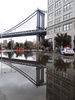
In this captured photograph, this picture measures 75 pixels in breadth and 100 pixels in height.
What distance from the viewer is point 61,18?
196 feet

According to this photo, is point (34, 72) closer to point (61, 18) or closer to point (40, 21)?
point (61, 18)

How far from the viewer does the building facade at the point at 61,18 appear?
53.3 meters

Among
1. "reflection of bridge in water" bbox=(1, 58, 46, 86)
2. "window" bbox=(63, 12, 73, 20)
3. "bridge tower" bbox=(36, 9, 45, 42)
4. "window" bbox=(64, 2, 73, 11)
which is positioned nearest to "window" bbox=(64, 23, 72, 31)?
"window" bbox=(63, 12, 73, 20)

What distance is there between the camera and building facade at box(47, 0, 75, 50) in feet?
175

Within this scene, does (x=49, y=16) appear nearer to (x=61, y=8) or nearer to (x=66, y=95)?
(x=61, y=8)

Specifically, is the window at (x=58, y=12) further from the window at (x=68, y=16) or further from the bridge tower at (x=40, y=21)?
the bridge tower at (x=40, y=21)

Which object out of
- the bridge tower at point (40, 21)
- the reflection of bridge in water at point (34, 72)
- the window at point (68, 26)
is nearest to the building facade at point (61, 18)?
the window at point (68, 26)

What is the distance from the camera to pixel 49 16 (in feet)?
229

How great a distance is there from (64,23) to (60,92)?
5278cm

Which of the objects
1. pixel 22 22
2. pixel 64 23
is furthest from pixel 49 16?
pixel 22 22

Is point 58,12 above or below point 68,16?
above

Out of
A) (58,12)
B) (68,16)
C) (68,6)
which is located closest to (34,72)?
(68,16)

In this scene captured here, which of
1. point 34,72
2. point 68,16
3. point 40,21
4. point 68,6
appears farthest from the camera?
point 40,21

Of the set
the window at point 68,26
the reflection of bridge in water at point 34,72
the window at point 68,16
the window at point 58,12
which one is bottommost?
the reflection of bridge in water at point 34,72
